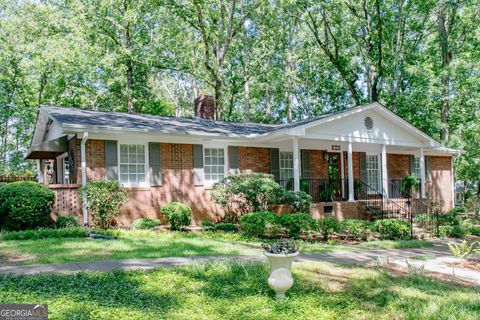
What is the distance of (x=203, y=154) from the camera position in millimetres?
14344

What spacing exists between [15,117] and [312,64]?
2445cm

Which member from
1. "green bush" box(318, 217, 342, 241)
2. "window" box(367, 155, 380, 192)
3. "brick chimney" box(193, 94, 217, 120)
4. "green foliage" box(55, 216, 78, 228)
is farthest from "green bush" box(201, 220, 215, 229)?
"window" box(367, 155, 380, 192)

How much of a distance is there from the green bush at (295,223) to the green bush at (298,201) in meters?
2.15

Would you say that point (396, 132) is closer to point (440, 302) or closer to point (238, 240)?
point (238, 240)

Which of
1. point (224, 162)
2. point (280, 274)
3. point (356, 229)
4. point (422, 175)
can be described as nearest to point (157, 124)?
point (224, 162)

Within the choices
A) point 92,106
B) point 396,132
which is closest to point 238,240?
point 396,132

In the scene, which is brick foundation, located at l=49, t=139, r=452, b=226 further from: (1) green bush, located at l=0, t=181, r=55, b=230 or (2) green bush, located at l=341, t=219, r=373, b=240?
(2) green bush, located at l=341, t=219, r=373, b=240

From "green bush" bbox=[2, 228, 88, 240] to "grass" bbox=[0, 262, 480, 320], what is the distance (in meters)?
4.38

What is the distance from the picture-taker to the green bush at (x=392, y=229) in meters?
A: 12.6

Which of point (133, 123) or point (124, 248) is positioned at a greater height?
point (133, 123)

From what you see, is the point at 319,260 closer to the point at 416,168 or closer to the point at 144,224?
→ the point at 144,224

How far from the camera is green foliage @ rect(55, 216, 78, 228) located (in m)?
10.9

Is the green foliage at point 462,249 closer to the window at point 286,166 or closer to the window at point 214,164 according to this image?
the window at point 214,164

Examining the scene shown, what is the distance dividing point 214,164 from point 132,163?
325 centimetres
